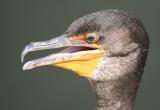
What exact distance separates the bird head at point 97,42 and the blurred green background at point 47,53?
82.5 inches

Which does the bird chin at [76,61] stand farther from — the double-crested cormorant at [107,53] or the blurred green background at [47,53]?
the blurred green background at [47,53]

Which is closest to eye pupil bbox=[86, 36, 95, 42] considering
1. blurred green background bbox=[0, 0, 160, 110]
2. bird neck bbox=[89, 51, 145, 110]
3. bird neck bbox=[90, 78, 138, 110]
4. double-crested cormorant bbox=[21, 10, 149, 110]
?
double-crested cormorant bbox=[21, 10, 149, 110]

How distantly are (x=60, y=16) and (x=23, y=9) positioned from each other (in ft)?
1.19

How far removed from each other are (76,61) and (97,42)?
0.17 metres

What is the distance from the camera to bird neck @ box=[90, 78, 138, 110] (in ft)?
10.6

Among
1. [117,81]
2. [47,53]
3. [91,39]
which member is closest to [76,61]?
[91,39]

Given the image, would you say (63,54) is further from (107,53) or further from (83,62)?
(107,53)

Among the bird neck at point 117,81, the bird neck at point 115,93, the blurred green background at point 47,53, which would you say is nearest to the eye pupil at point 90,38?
the bird neck at point 117,81

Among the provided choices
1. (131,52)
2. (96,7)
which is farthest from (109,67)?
(96,7)

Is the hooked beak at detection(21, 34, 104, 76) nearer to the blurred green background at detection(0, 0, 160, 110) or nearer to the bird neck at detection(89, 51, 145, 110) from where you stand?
the bird neck at detection(89, 51, 145, 110)

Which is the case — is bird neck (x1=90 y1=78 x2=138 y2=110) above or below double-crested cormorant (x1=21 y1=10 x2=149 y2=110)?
below

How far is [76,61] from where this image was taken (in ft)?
10.5

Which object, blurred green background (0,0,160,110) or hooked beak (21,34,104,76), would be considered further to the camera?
blurred green background (0,0,160,110)

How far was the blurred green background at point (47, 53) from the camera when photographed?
5.33 metres
